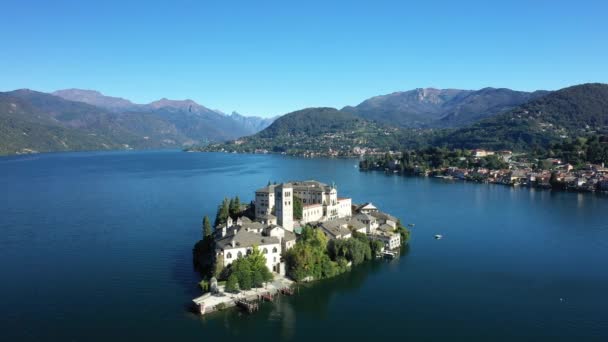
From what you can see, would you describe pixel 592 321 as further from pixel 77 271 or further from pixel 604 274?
pixel 77 271

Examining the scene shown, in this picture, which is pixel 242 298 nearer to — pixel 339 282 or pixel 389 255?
pixel 339 282

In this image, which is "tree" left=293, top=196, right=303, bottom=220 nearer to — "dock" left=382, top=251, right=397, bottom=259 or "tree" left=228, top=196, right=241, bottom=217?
"tree" left=228, top=196, right=241, bottom=217

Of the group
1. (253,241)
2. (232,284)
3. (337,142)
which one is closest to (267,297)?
(232,284)

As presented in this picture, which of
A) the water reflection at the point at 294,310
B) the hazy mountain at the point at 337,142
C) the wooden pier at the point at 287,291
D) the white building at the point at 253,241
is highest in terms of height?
the hazy mountain at the point at 337,142

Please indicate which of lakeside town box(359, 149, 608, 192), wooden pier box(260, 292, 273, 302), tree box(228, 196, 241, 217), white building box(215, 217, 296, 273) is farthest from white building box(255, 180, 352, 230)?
lakeside town box(359, 149, 608, 192)

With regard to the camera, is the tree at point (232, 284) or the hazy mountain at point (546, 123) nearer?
the tree at point (232, 284)

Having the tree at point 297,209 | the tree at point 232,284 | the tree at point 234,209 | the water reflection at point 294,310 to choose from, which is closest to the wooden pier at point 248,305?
the water reflection at point 294,310

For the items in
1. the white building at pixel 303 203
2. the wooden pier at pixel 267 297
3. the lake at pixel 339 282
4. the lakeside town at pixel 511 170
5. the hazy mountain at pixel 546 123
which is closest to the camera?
→ the lake at pixel 339 282

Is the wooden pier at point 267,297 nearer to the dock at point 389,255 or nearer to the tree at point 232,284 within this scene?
the tree at point 232,284
